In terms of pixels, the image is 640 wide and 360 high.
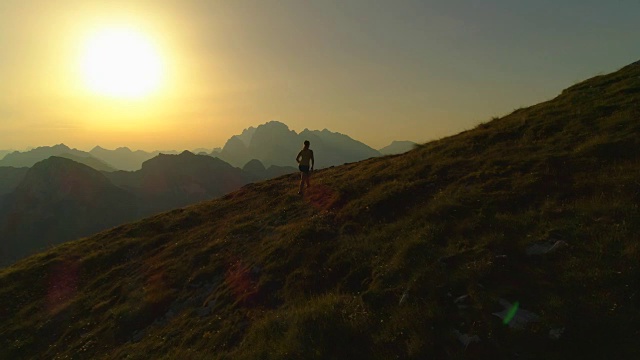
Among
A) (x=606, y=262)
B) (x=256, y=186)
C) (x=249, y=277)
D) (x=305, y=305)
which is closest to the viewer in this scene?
(x=606, y=262)

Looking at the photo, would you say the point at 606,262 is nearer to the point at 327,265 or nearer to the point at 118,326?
the point at 327,265

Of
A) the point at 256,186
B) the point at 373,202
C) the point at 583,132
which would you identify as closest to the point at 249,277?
the point at 373,202

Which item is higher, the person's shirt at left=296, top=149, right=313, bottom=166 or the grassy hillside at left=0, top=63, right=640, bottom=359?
the person's shirt at left=296, top=149, right=313, bottom=166

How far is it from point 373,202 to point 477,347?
10.1m

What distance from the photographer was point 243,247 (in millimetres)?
19625

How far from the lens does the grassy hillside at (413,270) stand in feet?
27.6

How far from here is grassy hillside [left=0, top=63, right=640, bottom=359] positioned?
8398mm

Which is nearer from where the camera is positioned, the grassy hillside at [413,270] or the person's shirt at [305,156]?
the grassy hillside at [413,270]

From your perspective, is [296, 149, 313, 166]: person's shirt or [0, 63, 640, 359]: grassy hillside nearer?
[0, 63, 640, 359]: grassy hillside

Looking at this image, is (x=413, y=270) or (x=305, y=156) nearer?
(x=413, y=270)

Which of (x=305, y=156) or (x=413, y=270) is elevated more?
(x=305, y=156)

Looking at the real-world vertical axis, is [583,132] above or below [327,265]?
above

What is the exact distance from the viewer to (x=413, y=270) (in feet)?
36.5

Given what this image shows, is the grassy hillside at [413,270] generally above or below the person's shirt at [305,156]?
below
